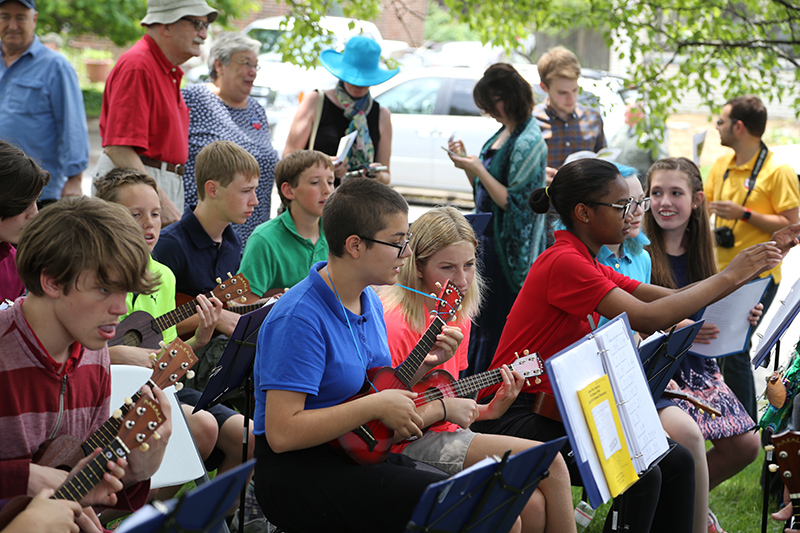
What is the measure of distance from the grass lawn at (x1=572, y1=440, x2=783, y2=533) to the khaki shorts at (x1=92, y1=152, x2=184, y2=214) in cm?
274

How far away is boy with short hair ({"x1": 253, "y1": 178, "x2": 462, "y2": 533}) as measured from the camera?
2377mm

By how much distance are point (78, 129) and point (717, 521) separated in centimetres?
425

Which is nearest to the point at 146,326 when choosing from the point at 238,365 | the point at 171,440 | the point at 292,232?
the point at 238,365

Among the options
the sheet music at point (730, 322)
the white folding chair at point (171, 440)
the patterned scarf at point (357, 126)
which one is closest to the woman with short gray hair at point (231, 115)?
the patterned scarf at point (357, 126)

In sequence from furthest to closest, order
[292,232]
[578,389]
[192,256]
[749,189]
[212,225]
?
[749,189], [292,232], [212,225], [192,256], [578,389]

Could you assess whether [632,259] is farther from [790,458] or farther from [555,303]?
[790,458]

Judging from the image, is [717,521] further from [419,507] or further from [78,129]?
[78,129]

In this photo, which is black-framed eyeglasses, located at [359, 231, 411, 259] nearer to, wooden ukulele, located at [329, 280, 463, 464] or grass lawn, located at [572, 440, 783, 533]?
wooden ukulele, located at [329, 280, 463, 464]

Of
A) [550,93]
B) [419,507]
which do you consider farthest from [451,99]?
[419,507]

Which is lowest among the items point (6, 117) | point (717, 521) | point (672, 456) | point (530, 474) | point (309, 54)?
point (717, 521)

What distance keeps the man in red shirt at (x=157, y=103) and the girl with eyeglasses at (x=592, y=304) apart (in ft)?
7.00

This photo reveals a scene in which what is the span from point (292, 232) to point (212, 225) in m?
0.40

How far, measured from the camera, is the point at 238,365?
3.06 meters

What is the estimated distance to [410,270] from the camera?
333cm
